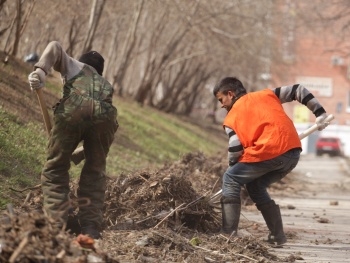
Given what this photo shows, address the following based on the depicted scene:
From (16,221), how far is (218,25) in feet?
107

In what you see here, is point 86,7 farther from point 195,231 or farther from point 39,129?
point 195,231

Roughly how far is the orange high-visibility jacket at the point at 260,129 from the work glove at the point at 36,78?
7.50 feet

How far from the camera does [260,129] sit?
1080 centimetres

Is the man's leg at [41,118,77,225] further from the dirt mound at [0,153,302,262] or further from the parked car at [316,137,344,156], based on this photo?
the parked car at [316,137,344,156]

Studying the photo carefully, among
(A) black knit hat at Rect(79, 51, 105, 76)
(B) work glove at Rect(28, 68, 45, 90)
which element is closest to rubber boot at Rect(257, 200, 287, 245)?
(A) black knit hat at Rect(79, 51, 105, 76)

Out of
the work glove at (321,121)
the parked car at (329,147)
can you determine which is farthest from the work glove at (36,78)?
the parked car at (329,147)

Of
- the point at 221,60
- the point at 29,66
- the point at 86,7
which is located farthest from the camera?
the point at 221,60

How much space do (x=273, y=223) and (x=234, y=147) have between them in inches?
37.7

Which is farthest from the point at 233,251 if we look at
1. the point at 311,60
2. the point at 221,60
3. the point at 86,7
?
the point at 311,60

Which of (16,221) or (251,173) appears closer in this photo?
(16,221)

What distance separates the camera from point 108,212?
10.9 metres

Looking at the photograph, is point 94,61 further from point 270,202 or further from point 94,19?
point 94,19

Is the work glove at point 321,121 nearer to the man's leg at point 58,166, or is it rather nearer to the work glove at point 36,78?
the man's leg at point 58,166

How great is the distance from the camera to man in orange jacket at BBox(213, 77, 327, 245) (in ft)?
35.5
